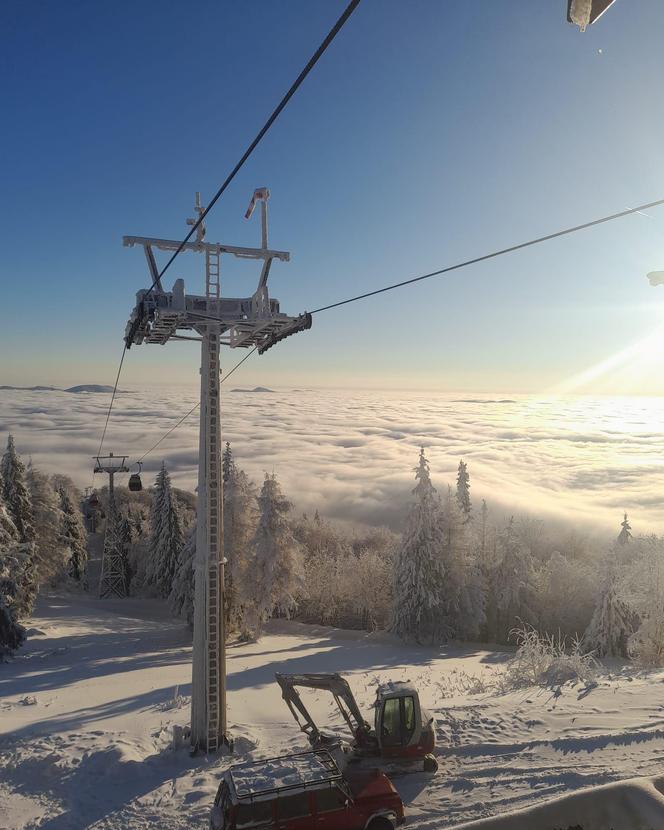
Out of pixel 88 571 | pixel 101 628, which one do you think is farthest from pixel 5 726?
pixel 88 571

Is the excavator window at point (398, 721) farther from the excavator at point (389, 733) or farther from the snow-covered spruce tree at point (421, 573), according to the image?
the snow-covered spruce tree at point (421, 573)

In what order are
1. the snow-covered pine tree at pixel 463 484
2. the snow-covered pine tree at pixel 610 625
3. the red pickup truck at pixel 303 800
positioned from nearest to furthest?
the red pickup truck at pixel 303 800
the snow-covered pine tree at pixel 610 625
the snow-covered pine tree at pixel 463 484

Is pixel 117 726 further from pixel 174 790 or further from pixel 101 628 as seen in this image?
pixel 101 628

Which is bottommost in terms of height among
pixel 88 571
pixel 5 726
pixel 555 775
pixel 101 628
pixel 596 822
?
pixel 88 571

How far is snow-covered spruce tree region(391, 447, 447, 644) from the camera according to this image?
42.1 metres

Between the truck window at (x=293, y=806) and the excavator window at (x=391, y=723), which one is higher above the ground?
the truck window at (x=293, y=806)

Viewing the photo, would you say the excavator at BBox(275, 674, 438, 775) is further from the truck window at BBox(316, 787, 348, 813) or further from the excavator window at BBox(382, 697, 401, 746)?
the truck window at BBox(316, 787, 348, 813)

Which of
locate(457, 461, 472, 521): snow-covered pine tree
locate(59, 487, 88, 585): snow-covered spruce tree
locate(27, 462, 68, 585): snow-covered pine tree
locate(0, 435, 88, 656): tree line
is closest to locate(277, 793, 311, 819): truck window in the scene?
locate(0, 435, 88, 656): tree line

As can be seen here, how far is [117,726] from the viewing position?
16031mm

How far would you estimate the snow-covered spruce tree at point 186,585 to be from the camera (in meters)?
42.1

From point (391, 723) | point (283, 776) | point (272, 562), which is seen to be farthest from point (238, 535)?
point (283, 776)

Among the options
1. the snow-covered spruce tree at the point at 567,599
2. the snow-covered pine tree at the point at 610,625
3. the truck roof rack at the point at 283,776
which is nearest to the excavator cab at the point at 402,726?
the truck roof rack at the point at 283,776

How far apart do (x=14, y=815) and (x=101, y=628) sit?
3406cm

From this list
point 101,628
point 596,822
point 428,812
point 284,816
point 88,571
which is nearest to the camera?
point 596,822
